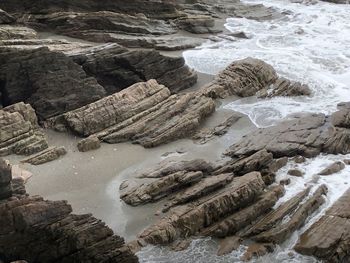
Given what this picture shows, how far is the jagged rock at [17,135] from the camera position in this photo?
16062mm

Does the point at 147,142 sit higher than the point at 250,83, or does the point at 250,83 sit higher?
the point at 250,83

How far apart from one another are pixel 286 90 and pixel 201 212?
9973 millimetres

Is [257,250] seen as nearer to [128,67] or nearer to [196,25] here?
[128,67]

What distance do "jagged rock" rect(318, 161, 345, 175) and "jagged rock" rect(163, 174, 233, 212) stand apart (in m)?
3.13

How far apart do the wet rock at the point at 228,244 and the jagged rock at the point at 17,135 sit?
22.6 feet

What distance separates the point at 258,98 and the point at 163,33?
8.87 m

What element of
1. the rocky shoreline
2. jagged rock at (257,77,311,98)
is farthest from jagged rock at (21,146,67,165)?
jagged rock at (257,77,311,98)

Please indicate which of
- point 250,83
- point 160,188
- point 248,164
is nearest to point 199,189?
point 160,188

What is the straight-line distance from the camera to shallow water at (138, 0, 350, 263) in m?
12.6

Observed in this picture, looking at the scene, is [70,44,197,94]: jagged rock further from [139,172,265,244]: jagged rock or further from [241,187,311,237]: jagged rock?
[241,187,311,237]: jagged rock

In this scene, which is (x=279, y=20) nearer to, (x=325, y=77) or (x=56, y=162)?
(x=325, y=77)

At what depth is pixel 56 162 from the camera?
16.0 metres

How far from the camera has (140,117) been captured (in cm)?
1820

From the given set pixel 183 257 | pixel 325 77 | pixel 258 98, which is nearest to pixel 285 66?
pixel 325 77
